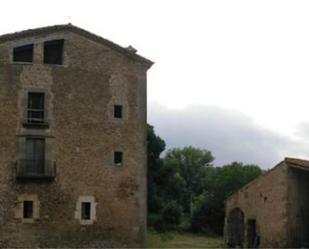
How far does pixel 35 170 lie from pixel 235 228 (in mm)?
13782

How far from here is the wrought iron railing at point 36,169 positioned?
2973cm

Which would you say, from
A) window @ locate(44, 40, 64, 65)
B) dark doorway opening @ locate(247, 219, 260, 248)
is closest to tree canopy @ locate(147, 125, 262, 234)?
dark doorway opening @ locate(247, 219, 260, 248)

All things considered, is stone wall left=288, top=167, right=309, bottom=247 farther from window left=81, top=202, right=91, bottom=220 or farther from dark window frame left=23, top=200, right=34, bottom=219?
dark window frame left=23, top=200, right=34, bottom=219

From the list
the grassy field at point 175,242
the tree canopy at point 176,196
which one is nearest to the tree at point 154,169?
the tree canopy at point 176,196

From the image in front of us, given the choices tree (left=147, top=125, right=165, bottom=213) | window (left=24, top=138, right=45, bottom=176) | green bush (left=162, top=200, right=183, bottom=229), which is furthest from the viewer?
tree (left=147, top=125, right=165, bottom=213)

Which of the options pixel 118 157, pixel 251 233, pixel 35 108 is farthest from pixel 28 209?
pixel 251 233

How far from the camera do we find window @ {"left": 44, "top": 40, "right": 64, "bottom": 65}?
1243 inches

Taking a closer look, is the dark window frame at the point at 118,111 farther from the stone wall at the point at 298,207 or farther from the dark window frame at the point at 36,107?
the stone wall at the point at 298,207

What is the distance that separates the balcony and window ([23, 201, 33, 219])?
1208 millimetres

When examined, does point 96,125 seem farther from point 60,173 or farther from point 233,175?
point 233,175

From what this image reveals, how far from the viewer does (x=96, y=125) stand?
3133cm

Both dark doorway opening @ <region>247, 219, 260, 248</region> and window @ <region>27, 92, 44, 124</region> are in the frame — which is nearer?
window @ <region>27, 92, 44, 124</region>

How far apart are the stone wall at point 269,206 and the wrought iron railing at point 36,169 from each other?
36.8ft

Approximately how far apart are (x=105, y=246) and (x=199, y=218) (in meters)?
23.0
